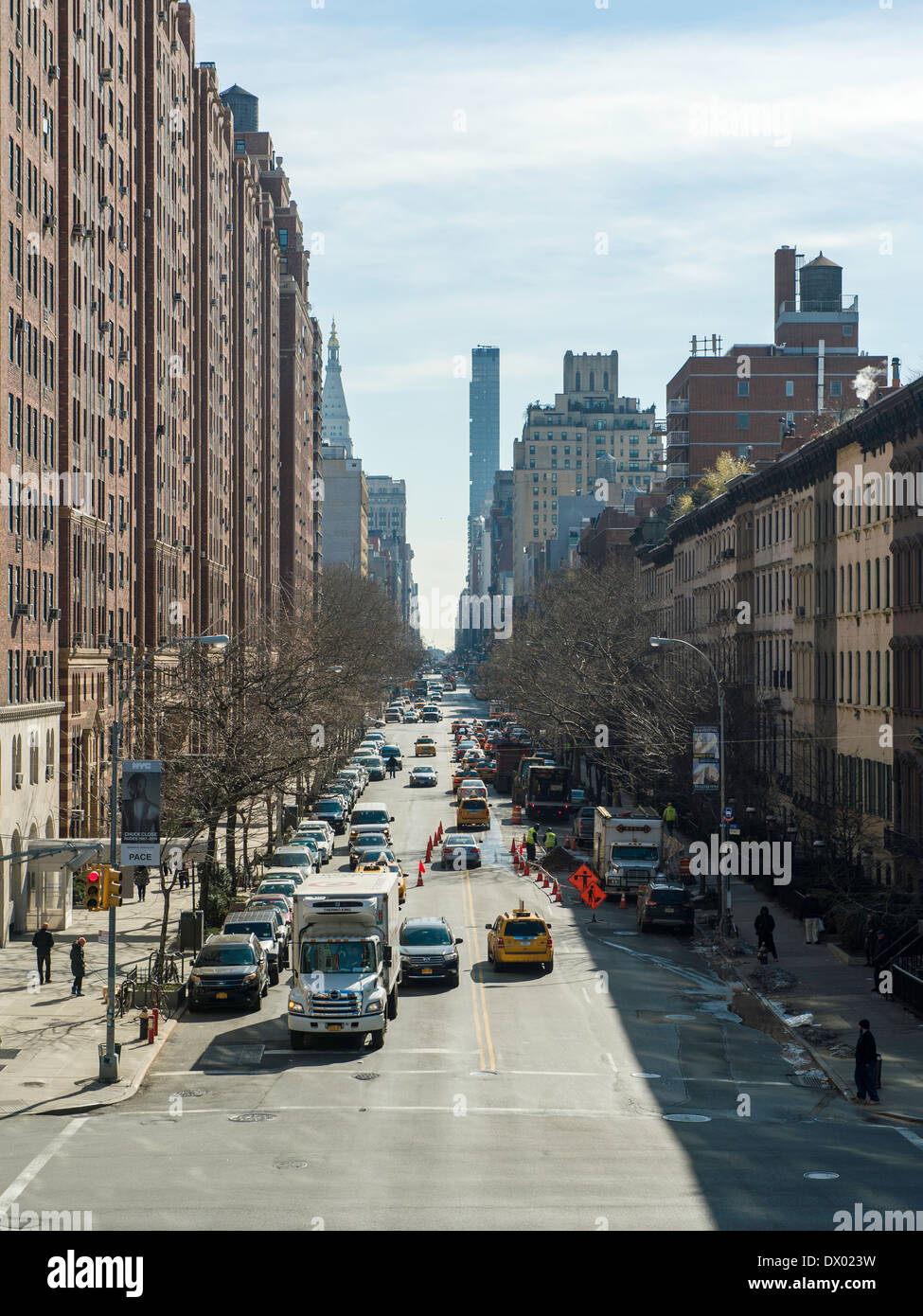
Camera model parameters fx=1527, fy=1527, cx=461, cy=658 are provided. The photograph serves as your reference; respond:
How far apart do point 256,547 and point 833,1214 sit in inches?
4591

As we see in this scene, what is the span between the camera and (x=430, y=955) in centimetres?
3812

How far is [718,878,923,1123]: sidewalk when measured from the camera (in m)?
28.6

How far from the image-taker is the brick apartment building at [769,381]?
122m

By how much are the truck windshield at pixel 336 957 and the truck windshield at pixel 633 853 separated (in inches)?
969

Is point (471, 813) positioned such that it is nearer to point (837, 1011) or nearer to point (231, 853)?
point (231, 853)

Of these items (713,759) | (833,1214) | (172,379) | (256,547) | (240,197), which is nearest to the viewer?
(833,1214)

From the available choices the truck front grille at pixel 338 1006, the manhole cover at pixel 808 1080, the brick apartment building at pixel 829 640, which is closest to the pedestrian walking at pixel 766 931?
the brick apartment building at pixel 829 640

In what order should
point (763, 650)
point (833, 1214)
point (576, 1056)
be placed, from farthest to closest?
point (763, 650)
point (576, 1056)
point (833, 1214)

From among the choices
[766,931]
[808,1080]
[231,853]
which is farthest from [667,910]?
[808,1080]

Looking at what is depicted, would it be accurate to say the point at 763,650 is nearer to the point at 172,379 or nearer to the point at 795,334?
the point at 172,379

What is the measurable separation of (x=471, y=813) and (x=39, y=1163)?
54.0 meters

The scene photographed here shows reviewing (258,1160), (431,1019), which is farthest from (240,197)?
(258,1160)

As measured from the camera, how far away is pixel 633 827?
181 ft

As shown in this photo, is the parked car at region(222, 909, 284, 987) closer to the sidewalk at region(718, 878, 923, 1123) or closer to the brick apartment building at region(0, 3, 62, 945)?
the brick apartment building at region(0, 3, 62, 945)
